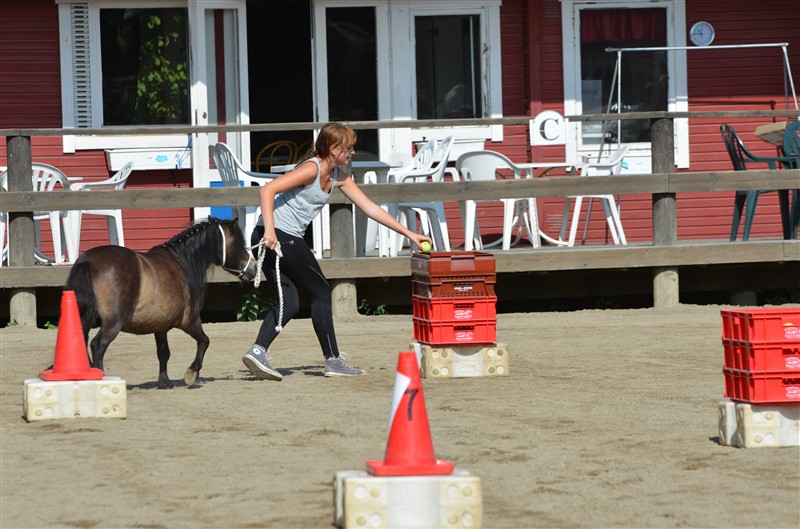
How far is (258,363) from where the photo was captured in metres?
8.45

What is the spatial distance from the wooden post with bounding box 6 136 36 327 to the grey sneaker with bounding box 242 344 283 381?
3895 millimetres

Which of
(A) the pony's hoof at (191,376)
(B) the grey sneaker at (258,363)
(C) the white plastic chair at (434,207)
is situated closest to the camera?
(A) the pony's hoof at (191,376)

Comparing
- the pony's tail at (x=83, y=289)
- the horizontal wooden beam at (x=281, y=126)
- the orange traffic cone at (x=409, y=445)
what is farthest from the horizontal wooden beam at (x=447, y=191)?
the orange traffic cone at (x=409, y=445)

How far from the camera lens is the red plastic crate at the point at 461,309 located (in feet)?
28.5

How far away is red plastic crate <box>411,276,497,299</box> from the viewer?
8695 mm

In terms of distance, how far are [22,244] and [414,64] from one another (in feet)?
16.3

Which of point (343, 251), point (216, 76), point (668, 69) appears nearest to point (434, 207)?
point (343, 251)

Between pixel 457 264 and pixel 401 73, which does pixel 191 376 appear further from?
pixel 401 73

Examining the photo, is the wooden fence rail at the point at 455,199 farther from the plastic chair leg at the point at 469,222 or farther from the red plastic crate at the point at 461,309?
the red plastic crate at the point at 461,309

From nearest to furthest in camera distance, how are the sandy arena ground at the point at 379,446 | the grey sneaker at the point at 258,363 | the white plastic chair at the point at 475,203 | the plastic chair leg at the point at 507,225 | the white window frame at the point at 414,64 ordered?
the sandy arena ground at the point at 379,446
the grey sneaker at the point at 258,363
the white plastic chair at the point at 475,203
the plastic chair leg at the point at 507,225
the white window frame at the point at 414,64

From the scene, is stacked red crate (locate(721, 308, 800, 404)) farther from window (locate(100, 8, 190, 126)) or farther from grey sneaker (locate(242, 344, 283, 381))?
window (locate(100, 8, 190, 126))

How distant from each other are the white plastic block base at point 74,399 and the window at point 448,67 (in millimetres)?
8409

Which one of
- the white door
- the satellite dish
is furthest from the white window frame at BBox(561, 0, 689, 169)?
the white door

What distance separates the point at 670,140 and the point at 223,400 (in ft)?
19.8
